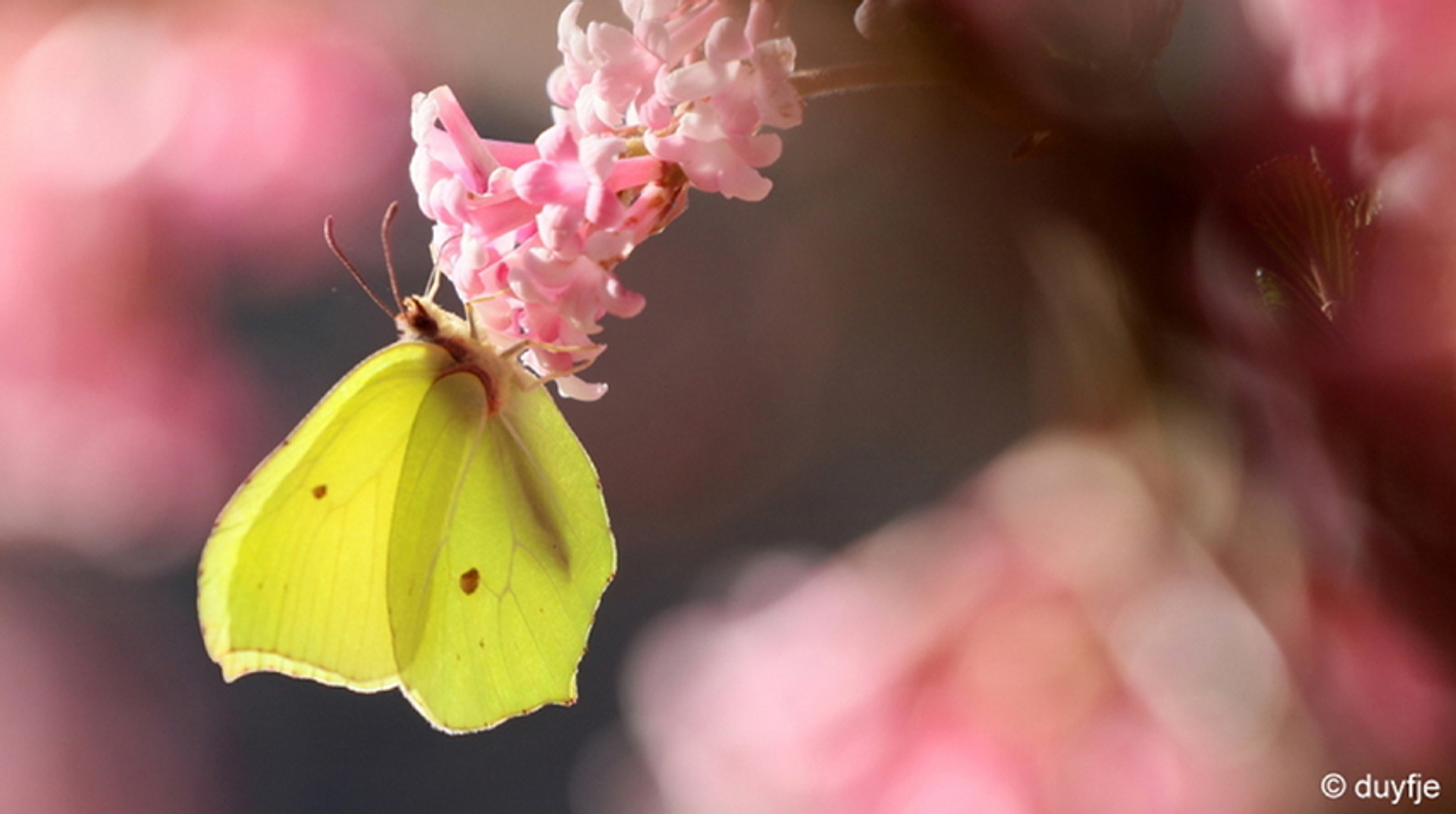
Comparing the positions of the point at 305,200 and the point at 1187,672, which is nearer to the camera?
the point at 1187,672

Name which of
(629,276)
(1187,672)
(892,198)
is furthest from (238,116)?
(1187,672)

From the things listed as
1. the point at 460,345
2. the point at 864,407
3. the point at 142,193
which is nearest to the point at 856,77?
the point at 460,345

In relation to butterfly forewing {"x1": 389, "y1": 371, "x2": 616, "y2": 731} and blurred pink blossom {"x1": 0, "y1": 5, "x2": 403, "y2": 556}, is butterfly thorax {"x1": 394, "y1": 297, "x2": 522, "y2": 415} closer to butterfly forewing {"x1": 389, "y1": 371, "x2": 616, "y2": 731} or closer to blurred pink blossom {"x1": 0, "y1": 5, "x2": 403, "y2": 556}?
butterfly forewing {"x1": 389, "y1": 371, "x2": 616, "y2": 731}

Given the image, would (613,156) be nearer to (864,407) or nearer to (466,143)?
(466,143)

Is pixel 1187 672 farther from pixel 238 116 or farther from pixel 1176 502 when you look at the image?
pixel 238 116

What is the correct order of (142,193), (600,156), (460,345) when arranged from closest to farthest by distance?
(600,156)
(460,345)
(142,193)

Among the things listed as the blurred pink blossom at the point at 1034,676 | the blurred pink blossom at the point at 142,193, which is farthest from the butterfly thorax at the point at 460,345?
the blurred pink blossom at the point at 142,193
